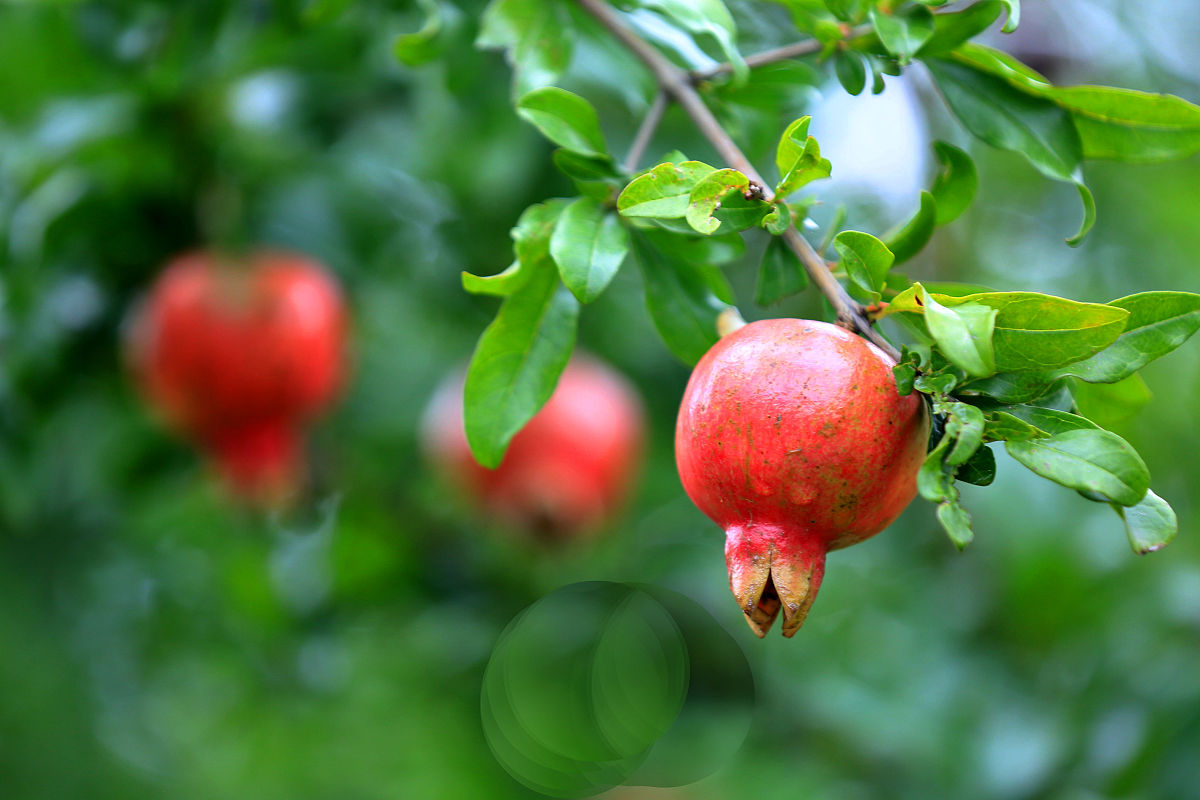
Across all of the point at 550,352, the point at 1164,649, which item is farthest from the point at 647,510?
the point at 550,352

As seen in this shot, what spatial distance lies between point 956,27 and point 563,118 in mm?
280

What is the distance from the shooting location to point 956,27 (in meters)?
0.74

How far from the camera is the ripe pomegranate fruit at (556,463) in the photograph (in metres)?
1.67

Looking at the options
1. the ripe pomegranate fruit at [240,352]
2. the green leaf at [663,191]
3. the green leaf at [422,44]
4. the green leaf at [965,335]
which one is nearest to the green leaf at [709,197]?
the green leaf at [663,191]

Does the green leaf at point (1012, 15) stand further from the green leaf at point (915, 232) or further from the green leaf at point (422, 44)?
the green leaf at point (422, 44)

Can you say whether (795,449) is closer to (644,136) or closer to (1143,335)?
(1143,335)

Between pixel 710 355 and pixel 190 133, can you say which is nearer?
pixel 710 355

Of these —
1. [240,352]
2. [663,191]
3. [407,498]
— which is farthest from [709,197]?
[407,498]

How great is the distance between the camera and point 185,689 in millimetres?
2836

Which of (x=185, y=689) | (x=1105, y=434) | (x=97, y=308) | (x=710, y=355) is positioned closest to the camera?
(x=1105, y=434)

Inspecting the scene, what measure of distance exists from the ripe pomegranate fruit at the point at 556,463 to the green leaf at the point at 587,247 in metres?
0.96

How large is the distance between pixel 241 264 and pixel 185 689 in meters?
1.73

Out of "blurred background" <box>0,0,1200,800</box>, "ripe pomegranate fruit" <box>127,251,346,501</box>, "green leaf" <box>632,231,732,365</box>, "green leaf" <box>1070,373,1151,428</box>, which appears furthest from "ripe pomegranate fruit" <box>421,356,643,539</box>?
"green leaf" <box>1070,373,1151,428</box>

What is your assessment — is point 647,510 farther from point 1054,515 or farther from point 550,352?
point 550,352
